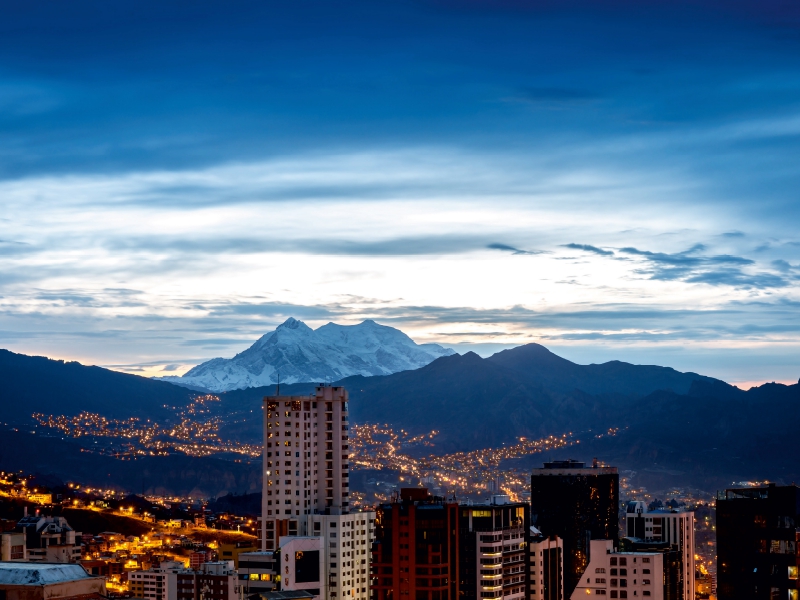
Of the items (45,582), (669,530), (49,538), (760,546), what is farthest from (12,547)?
(669,530)

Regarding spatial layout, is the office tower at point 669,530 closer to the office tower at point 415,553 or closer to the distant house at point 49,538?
the office tower at point 415,553

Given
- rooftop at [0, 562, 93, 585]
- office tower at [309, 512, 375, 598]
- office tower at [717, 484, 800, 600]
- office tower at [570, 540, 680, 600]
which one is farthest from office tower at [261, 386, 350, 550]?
rooftop at [0, 562, 93, 585]

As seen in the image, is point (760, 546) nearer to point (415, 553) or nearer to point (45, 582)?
point (415, 553)

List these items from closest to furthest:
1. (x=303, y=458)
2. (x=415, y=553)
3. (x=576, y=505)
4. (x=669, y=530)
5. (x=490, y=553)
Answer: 1. (x=415, y=553)
2. (x=490, y=553)
3. (x=303, y=458)
4. (x=669, y=530)
5. (x=576, y=505)

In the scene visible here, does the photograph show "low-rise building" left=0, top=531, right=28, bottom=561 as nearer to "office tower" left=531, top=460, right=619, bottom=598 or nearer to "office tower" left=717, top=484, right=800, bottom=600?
"office tower" left=717, top=484, right=800, bottom=600

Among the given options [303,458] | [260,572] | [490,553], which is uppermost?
[303,458]

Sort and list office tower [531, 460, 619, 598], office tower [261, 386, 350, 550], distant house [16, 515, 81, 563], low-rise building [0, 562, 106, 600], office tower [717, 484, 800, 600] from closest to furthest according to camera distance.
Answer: low-rise building [0, 562, 106, 600] < office tower [717, 484, 800, 600] < office tower [261, 386, 350, 550] < distant house [16, 515, 81, 563] < office tower [531, 460, 619, 598]

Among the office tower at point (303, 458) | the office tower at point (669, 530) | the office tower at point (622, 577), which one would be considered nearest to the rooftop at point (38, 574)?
the office tower at point (622, 577)
